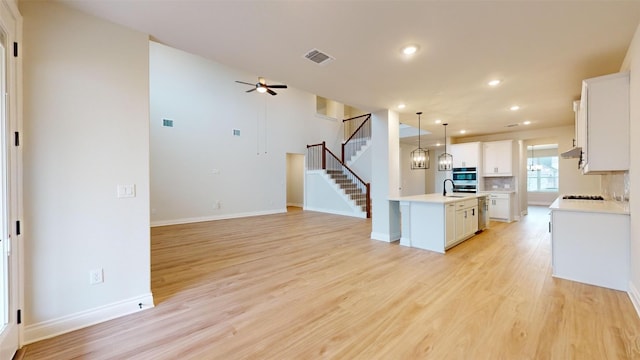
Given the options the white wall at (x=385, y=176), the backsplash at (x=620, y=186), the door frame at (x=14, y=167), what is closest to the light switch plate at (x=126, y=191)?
the door frame at (x=14, y=167)

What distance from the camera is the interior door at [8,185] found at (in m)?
1.74

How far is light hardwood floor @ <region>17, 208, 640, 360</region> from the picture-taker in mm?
1850

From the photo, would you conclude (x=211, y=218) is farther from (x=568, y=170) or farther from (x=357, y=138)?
(x=568, y=170)

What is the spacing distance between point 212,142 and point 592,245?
8.08 meters

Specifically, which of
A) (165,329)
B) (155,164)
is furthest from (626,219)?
(155,164)

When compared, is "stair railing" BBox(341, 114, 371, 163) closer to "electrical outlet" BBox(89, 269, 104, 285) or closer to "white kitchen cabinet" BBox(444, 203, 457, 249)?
"white kitchen cabinet" BBox(444, 203, 457, 249)

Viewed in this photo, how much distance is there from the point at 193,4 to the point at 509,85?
4.14 m

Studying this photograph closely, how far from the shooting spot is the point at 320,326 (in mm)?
2141

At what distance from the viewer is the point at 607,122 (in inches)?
110

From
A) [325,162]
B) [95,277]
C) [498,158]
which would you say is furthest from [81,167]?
[498,158]

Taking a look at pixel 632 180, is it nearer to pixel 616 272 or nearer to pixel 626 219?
pixel 626 219

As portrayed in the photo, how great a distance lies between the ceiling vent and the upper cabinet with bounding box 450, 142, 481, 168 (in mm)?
6209

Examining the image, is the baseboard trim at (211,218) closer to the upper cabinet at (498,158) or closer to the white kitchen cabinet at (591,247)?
the upper cabinet at (498,158)

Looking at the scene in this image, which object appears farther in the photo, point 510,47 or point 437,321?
point 510,47
